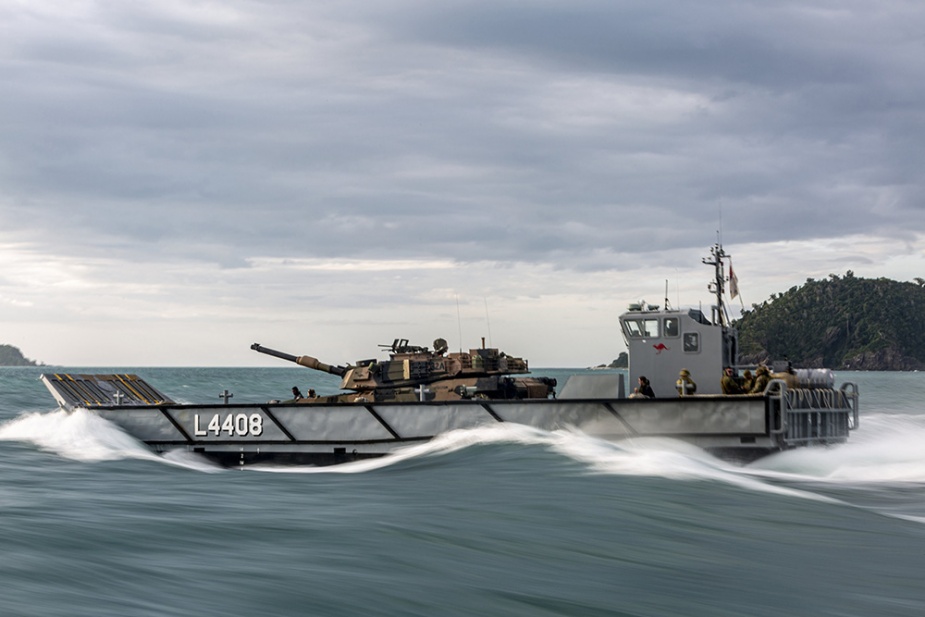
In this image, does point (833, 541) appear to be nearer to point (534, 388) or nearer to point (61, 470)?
point (534, 388)

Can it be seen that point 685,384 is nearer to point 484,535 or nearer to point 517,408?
point 517,408

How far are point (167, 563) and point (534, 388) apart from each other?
1274 cm

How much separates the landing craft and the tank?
28 mm

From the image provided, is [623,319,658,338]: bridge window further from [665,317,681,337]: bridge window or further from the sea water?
the sea water

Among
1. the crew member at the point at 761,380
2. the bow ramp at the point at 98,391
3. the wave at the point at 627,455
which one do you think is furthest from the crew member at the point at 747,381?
the bow ramp at the point at 98,391

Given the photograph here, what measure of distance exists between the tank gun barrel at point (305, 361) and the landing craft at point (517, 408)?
3.35 feet

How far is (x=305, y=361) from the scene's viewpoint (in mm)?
25500

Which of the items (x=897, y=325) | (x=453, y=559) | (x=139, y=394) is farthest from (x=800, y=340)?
(x=453, y=559)

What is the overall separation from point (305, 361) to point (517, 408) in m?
7.40

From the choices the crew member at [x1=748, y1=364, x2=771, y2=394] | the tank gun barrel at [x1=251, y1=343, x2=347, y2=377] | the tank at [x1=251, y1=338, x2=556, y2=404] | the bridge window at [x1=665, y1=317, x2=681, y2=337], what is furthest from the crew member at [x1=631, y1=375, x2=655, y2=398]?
the tank gun barrel at [x1=251, y1=343, x2=347, y2=377]

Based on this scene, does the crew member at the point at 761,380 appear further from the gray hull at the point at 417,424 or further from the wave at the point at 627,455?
the wave at the point at 627,455

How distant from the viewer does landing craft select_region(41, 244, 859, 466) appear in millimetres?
18547

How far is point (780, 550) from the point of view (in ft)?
37.1

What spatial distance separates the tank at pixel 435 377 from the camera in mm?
21875
